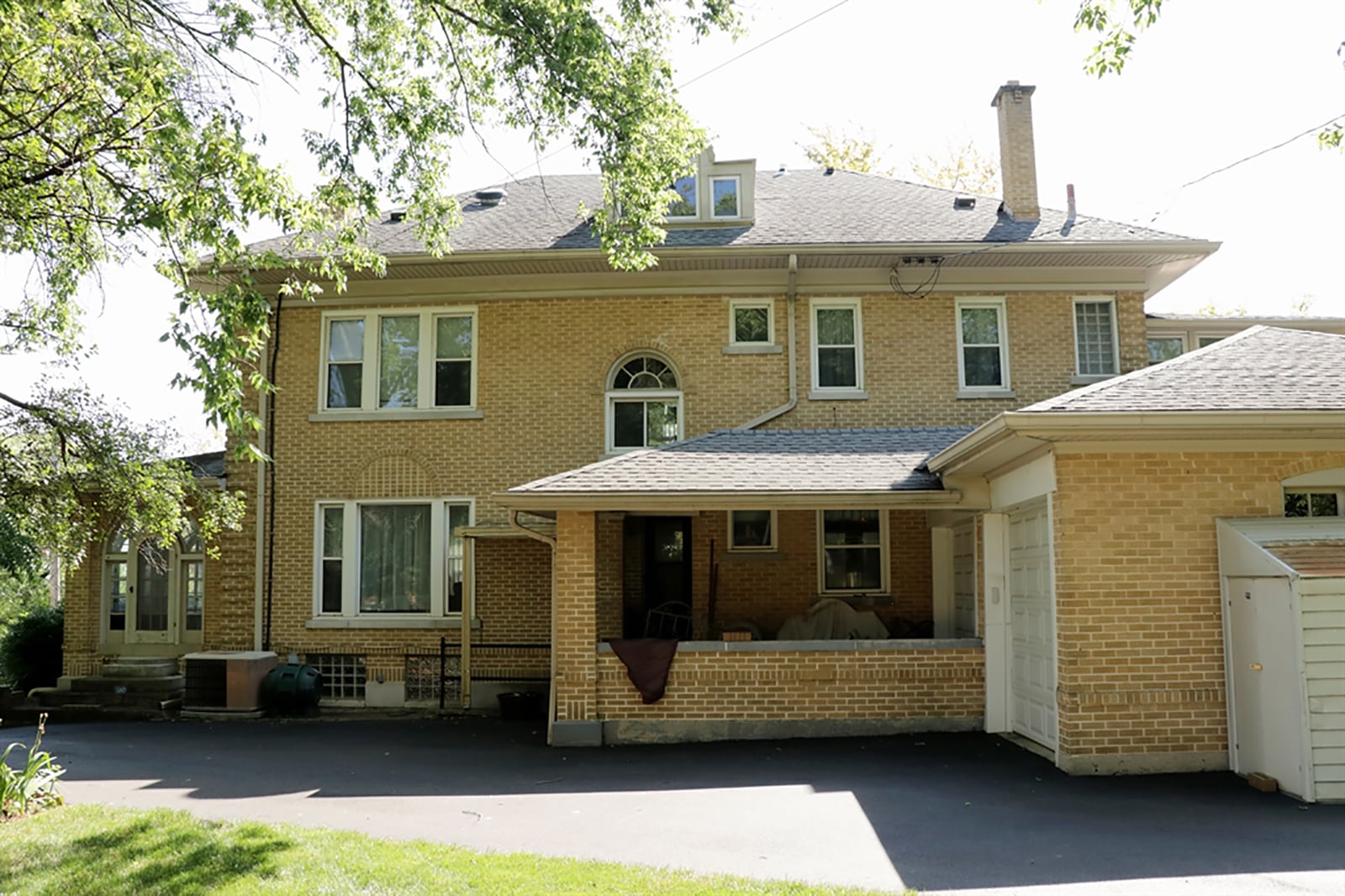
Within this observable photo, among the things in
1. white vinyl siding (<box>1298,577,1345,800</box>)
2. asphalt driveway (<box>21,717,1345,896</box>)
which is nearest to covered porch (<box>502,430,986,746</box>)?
asphalt driveway (<box>21,717,1345,896</box>)

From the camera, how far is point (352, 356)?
16.2m

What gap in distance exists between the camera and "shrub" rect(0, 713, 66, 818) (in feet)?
26.6

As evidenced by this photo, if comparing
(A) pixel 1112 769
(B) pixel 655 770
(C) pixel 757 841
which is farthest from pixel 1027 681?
(C) pixel 757 841

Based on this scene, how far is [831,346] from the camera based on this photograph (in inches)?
617

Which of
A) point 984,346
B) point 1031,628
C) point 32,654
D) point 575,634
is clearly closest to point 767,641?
point 575,634

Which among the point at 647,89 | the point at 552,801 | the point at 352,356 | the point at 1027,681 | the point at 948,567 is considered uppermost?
the point at 647,89

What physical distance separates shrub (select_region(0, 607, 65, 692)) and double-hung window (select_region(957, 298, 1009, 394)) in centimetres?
1550

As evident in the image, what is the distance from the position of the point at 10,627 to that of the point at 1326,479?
65.8 ft

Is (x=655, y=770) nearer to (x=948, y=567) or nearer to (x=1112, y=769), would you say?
(x=1112, y=769)

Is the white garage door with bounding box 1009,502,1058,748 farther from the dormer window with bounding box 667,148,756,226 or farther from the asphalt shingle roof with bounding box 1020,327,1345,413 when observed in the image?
the dormer window with bounding box 667,148,756,226

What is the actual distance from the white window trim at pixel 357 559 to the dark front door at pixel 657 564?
2.37 m

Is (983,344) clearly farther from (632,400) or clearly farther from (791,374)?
(632,400)

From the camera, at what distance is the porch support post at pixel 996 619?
37.5ft

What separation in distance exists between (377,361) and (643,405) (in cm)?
415
